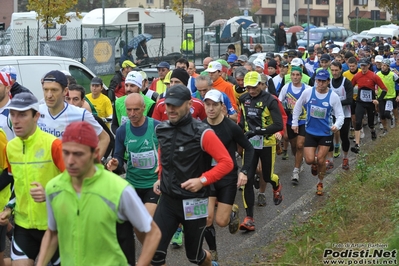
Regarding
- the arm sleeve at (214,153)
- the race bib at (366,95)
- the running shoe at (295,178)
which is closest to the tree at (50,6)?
the race bib at (366,95)

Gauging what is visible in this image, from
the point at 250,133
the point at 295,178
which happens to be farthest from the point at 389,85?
the point at 250,133

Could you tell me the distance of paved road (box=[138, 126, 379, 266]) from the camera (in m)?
8.68

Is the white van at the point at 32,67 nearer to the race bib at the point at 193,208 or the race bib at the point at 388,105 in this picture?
the race bib at the point at 193,208

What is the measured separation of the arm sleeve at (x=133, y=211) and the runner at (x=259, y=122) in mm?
5357

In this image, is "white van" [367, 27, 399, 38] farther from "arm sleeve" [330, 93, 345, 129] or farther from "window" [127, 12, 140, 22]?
"arm sleeve" [330, 93, 345, 129]

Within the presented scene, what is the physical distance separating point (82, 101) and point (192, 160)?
292cm

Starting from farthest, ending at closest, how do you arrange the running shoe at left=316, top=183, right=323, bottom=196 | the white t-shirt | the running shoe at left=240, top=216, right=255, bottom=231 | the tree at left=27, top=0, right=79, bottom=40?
1. the tree at left=27, top=0, right=79, bottom=40
2. the running shoe at left=316, top=183, right=323, bottom=196
3. the running shoe at left=240, top=216, right=255, bottom=231
4. the white t-shirt

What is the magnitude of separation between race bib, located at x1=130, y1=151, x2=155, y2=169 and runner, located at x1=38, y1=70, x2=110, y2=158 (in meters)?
0.56

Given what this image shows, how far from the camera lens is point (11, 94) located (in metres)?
8.97

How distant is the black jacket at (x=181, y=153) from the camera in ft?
22.0

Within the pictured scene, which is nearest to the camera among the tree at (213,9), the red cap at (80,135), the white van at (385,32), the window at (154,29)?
the red cap at (80,135)

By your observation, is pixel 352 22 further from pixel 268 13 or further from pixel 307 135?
pixel 307 135

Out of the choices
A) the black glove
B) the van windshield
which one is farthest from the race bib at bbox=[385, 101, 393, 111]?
the van windshield

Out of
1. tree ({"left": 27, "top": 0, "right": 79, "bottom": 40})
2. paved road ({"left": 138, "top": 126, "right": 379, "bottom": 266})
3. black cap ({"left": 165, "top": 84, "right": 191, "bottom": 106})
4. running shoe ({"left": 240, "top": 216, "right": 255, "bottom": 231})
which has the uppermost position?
tree ({"left": 27, "top": 0, "right": 79, "bottom": 40})
